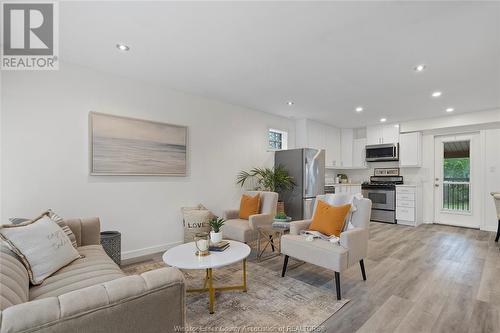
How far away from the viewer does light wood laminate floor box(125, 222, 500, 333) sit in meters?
1.88

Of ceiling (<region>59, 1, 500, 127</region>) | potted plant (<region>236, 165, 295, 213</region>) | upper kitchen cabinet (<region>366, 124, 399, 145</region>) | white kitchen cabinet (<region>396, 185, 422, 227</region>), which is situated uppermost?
ceiling (<region>59, 1, 500, 127</region>)

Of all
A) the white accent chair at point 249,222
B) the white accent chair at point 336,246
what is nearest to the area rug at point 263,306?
the white accent chair at point 336,246

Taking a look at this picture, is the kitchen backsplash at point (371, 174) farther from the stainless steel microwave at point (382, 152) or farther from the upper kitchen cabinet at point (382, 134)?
the upper kitchen cabinet at point (382, 134)

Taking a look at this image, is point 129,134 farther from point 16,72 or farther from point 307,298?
point 307,298

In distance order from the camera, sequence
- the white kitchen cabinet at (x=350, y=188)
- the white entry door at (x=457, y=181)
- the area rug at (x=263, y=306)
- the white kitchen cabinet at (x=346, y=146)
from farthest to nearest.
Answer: the white kitchen cabinet at (x=346, y=146)
the white kitchen cabinet at (x=350, y=188)
the white entry door at (x=457, y=181)
the area rug at (x=263, y=306)

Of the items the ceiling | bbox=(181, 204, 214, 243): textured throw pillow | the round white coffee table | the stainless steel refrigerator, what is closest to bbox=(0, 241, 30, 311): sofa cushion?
the round white coffee table

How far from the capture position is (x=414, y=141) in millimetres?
5699

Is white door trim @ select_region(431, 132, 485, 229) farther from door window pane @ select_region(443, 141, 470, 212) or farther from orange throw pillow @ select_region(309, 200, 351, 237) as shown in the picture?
orange throw pillow @ select_region(309, 200, 351, 237)

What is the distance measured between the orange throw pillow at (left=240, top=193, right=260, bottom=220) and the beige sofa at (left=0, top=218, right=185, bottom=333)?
253 centimetres

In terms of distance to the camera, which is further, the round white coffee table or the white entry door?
the white entry door

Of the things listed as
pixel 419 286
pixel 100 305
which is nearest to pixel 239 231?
pixel 419 286

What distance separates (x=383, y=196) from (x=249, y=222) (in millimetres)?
4178

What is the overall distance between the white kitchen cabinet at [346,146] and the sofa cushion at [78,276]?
20.5 ft

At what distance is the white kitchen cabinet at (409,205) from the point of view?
5441 millimetres
